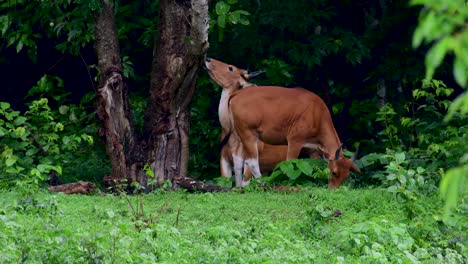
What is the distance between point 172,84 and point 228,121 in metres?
1.96

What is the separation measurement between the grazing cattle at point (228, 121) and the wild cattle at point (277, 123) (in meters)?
0.09

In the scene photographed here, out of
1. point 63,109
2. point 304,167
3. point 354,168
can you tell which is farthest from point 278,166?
point 63,109

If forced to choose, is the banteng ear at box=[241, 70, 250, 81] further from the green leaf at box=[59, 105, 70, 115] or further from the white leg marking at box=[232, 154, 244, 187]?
the green leaf at box=[59, 105, 70, 115]

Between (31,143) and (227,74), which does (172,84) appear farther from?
(227,74)

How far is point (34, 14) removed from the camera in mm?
13148

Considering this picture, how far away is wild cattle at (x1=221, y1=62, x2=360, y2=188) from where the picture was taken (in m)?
12.8

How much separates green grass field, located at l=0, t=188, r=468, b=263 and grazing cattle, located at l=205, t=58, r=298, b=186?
278 cm

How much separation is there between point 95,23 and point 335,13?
400 centimetres

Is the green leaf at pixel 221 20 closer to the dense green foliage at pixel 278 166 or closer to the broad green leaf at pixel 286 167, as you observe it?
the dense green foliage at pixel 278 166

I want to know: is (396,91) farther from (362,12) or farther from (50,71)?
(50,71)

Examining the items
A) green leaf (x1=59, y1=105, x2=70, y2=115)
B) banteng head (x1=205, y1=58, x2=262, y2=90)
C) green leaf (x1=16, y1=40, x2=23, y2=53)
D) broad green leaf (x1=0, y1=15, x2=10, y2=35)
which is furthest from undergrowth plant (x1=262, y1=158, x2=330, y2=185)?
broad green leaf (x1=0, y1=15, x2=10, y2=35)

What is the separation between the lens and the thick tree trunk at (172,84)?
434 inches

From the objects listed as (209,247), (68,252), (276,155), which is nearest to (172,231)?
(209,247)

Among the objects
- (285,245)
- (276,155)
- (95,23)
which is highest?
(95,23)
